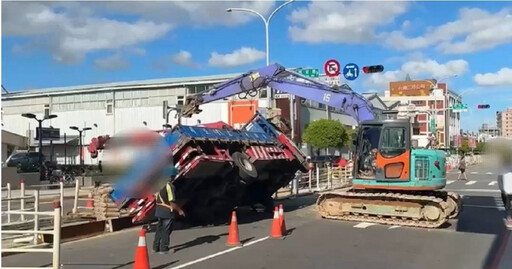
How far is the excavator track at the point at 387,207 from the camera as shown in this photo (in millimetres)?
14805

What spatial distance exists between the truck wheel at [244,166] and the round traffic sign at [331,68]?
16.0m

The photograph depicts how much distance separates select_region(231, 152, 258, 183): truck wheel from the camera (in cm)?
1541

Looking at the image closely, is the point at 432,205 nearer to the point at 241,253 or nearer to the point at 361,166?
the point at 361,166

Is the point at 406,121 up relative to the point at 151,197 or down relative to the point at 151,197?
up

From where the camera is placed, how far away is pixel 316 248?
1126 centimetres

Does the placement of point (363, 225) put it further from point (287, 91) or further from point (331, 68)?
point (331, 68)

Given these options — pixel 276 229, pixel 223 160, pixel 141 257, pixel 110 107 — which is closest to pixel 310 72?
pixel 223 160

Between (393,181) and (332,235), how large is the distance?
3707mm

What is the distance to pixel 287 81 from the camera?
1862 centimetres

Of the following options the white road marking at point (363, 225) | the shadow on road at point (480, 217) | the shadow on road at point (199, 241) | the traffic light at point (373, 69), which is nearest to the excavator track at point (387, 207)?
the white road marking at point (363, 225)

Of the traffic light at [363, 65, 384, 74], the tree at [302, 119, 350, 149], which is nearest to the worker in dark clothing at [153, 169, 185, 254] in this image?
the traffic light at [363, 65, 384, 74]

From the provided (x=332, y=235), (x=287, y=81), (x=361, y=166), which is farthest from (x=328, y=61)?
(x=332, y=235)

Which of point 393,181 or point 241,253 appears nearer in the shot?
point 241,253

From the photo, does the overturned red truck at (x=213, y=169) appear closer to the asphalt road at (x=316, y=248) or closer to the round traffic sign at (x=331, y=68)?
the asphalt road at (x=316, y=248)
